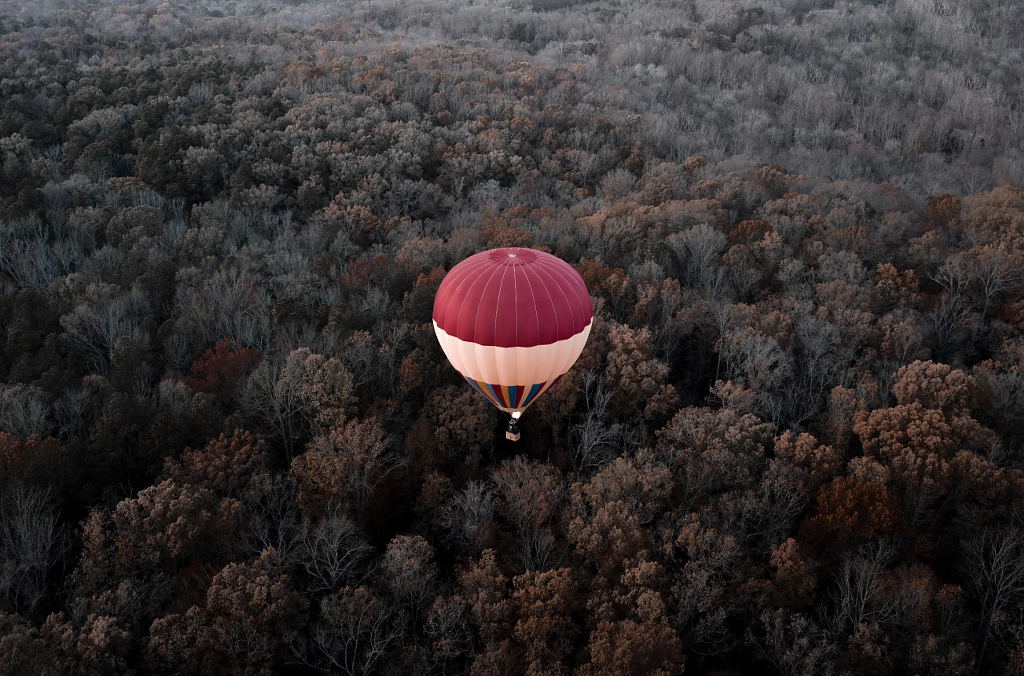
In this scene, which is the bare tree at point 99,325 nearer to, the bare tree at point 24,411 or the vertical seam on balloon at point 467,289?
the bare tree at point 24,411

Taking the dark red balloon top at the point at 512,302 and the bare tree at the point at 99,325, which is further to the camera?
the bare tree at the point at 99,325

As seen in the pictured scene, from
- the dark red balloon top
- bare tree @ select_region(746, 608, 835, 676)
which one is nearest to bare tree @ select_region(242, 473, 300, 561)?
the dark red balloon top

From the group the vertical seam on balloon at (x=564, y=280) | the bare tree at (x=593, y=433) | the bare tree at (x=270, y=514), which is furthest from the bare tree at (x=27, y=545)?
the bare tree at (x=593, y=433)

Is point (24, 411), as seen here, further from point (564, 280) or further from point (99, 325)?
point (564, 280)

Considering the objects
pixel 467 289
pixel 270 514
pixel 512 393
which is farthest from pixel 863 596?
pixel 270 514

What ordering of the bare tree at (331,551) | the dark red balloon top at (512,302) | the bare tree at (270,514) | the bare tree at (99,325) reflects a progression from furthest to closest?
the bare tree at (99,325)
the bare tree at (270,514)
the bare tree at (331,551)
the dark red balloon top at (512,302)

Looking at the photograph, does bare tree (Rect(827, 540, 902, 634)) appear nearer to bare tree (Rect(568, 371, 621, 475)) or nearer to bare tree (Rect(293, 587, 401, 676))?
bare tree (Rect(568, 371, 621, 475))

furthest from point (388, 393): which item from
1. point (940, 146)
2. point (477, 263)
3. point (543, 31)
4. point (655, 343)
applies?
point (543, 31)
